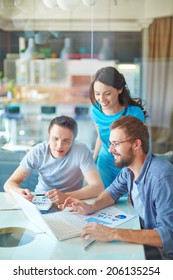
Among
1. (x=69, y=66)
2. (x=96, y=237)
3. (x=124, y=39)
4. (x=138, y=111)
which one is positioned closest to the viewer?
(x=96, y=237)

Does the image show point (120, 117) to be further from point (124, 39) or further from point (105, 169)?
point (124, 39)

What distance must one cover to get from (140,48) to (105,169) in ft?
7.32

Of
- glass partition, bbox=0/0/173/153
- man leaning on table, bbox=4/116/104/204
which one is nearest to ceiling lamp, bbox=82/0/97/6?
glass partition, bbox=0/0/173/153

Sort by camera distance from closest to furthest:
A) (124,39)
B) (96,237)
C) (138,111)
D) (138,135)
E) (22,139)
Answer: (96,237) → (138,135) → (138,111) → (22,139) → (124,39)

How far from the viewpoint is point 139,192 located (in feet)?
4.21

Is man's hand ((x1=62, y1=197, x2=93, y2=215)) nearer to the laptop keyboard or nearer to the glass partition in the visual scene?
the laptop keyboard

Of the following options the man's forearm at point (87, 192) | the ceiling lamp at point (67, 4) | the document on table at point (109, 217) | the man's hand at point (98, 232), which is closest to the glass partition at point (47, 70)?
the ceiling lamp at point (67, 4)

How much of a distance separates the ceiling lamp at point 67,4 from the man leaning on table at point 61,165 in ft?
1.49

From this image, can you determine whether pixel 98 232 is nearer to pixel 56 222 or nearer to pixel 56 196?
pixel 56 222

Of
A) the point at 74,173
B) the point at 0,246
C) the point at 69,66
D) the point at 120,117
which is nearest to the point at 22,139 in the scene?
the point at 74,173

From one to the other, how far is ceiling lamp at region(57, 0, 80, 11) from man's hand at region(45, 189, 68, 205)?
0.73 meters

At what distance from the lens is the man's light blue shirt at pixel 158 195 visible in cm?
115

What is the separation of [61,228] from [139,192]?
0.29 m

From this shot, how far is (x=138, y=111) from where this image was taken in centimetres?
141
